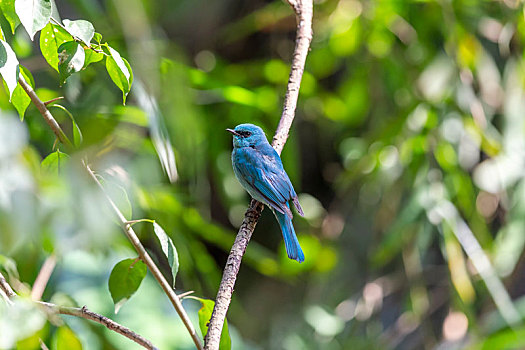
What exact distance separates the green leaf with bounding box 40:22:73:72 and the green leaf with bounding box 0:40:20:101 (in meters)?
0.09

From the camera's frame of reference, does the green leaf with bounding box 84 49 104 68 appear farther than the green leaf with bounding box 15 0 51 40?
Yes

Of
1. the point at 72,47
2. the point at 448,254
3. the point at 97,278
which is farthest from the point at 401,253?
the point at 72,47

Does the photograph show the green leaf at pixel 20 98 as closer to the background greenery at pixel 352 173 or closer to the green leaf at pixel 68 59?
the green leaf at pixel 68 59

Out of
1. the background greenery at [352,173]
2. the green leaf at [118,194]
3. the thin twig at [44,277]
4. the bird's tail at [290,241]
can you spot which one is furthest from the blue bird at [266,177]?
the green leaf at [118,194]

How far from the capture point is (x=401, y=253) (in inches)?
120

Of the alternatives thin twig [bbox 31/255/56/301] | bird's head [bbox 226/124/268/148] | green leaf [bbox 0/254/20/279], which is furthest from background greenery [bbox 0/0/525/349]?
green leaf [bbox 0/254/20/279]

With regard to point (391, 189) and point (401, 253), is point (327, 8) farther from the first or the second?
point (401, 253)

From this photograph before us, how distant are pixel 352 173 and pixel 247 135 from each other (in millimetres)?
925

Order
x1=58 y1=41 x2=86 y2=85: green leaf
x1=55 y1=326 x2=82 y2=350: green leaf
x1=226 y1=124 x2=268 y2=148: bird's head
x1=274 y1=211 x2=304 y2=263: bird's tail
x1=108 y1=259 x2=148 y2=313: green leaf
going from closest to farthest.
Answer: x1=55 y1=326 x2=82 y2=350: green leaf → x1=58 y1=41 x2=86 y2=85: green leaf → x1=108 y1=259 x2=148 y2=313: green leaf → x1=274 y1=211 x2=304 y2=263: bird's tail → x1=226 y1=124 x2=268 y2=148: bird's head

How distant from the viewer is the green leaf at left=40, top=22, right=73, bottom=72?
3.05ft

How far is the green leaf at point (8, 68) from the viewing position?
81cm

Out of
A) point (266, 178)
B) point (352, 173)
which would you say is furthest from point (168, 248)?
point (352, 173)

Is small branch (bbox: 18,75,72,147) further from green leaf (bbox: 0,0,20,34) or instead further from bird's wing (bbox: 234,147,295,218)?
bird's wing (bbox: 234,147,295,218)

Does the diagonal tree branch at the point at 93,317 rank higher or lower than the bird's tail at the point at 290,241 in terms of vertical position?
lower
